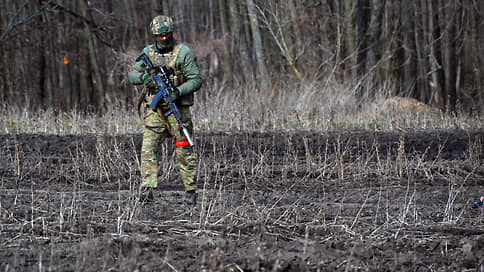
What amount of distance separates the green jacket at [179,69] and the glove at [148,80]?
5 centimetres

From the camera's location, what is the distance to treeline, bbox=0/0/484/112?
18766 mm

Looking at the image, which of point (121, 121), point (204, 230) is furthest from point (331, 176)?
point (121, 121)

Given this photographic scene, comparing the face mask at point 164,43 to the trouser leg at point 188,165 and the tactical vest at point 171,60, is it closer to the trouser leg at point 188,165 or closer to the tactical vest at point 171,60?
the tactical vest at point 171,60

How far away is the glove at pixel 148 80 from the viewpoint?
656 cm

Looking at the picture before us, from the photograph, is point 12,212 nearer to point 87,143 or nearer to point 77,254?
point 77,254

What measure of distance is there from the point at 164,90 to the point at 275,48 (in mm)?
17815

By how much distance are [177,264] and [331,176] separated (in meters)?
4.92

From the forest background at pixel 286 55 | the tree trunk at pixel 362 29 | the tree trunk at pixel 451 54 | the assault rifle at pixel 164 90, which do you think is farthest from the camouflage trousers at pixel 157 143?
the tree trunk at pixel 451 54

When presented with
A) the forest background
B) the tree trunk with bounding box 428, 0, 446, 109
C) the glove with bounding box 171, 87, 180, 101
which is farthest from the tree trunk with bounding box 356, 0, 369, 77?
the glove with bounding box 171, 87, 180, 101

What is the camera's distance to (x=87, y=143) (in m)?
11.8

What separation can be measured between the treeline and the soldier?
8.38m

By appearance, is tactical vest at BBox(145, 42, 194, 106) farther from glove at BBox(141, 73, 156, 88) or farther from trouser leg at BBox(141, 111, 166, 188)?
trouser leg at BBox(141, 111, 166, 188)

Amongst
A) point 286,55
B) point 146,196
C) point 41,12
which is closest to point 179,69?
point 146,196

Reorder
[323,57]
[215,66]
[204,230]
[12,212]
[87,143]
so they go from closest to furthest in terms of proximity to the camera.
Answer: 1. [204,230]
2. [12,212]
3. [87,143]
4. [323,57]
5. [215,66]
